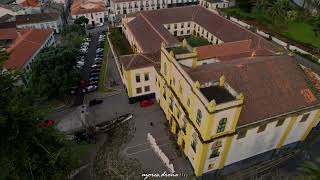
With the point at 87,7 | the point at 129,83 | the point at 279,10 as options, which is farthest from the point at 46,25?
the point at 279,10

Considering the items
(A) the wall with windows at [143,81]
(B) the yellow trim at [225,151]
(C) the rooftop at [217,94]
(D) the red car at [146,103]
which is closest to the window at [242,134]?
(B) the yellow trim at [225,151]

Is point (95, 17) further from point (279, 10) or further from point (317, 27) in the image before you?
point (317, 27)

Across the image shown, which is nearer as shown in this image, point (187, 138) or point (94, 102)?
point (187, 138)

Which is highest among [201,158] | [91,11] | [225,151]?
[91,11]

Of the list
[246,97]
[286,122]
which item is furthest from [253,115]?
[286,122]

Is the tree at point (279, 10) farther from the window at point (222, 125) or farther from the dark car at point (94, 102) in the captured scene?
the window at point (222, 125)

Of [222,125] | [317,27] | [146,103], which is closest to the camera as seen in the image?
[222,125]
